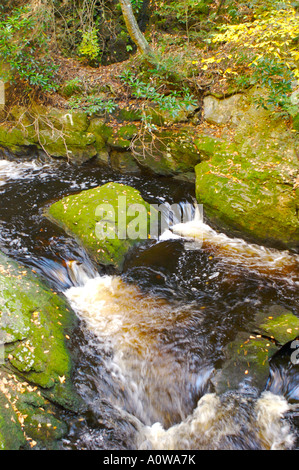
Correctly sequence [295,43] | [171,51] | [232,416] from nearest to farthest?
[232,416], [295,43], [171,51]

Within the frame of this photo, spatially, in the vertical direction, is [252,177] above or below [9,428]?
above

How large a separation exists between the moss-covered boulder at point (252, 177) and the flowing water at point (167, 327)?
1.37ft

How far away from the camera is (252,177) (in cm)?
639

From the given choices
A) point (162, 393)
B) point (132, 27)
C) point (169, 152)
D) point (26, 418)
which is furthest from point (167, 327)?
point (132, 27)

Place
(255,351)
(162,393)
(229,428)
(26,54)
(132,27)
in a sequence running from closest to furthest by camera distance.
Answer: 1. (229,428)
2. (162,393)
3. (255,351)
4. (132,27)
5. (26,54)

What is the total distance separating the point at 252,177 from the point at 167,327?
389cm

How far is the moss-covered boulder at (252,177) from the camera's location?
5973 millimetres

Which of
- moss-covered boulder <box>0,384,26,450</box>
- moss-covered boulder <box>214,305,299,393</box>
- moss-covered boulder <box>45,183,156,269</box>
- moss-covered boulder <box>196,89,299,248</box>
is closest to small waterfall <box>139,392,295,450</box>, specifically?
moss-covered boulder <box>214,305,299,393</box>

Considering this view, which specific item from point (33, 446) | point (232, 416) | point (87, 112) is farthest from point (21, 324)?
point (87, 112)

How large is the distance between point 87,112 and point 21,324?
22.4 feet

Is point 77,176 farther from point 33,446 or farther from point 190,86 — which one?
point 33,446

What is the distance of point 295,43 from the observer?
23.4ft

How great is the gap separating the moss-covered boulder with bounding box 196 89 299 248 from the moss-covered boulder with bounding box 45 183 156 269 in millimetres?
1653

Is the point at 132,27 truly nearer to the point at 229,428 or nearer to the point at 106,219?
the point at 106,219
